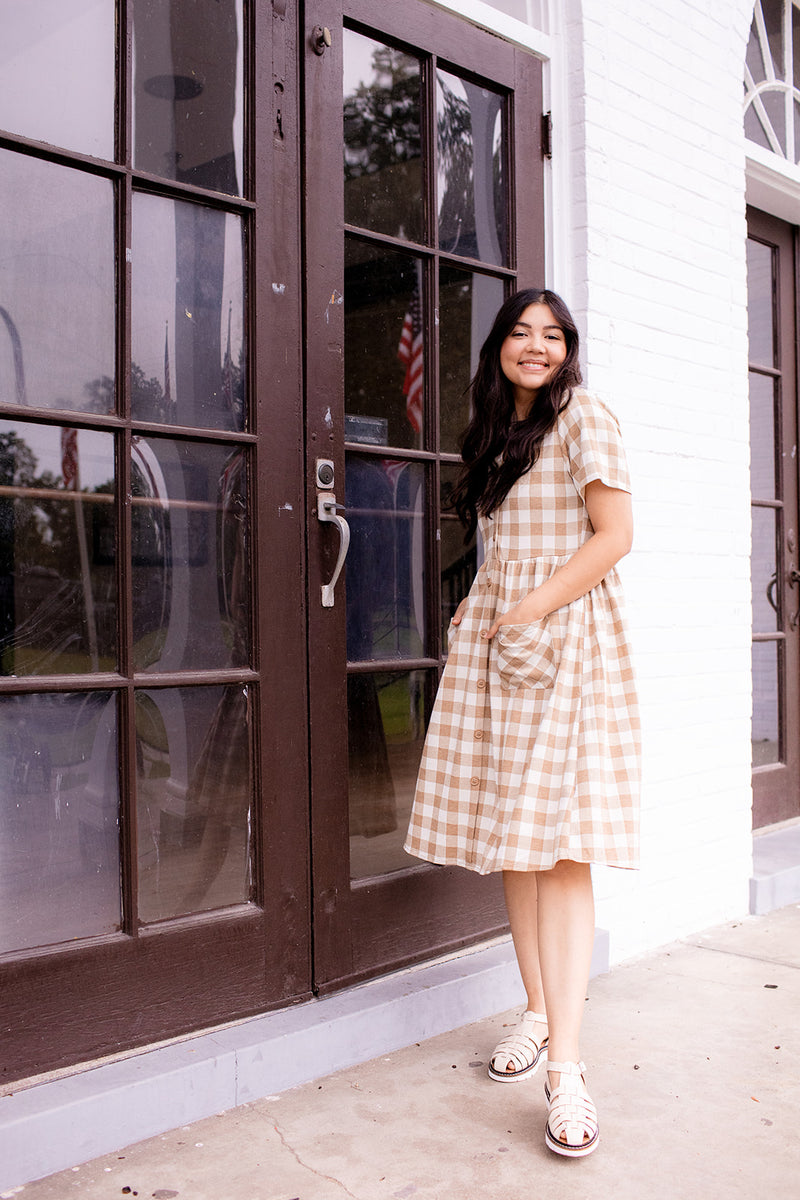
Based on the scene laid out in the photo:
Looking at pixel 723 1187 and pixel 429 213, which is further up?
pixel 429 213

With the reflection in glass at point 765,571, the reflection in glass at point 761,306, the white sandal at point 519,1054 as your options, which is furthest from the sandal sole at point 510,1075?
the reflection in glass at point 761,306

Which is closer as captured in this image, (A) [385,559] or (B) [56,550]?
(B) [56,550]

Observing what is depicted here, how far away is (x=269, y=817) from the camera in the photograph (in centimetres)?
227

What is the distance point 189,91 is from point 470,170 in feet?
2.89

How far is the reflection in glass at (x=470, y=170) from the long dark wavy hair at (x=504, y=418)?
66 centimetres

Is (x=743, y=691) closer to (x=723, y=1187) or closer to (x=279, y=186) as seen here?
(x=723, y=1187)

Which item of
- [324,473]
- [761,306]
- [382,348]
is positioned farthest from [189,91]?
[761,306]

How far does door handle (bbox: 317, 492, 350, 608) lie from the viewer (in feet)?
7.64

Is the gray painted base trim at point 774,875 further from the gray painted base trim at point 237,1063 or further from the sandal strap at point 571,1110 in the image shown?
the sandal strap at point 571,1110

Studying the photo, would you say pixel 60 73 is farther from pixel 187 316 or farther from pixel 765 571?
pixel 765 571

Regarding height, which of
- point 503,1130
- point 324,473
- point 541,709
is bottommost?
point 503,1130

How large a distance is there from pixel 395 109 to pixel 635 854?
185 cm

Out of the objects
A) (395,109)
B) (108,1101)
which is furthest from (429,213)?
(108,1101)

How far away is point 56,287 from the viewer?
6.55ft
